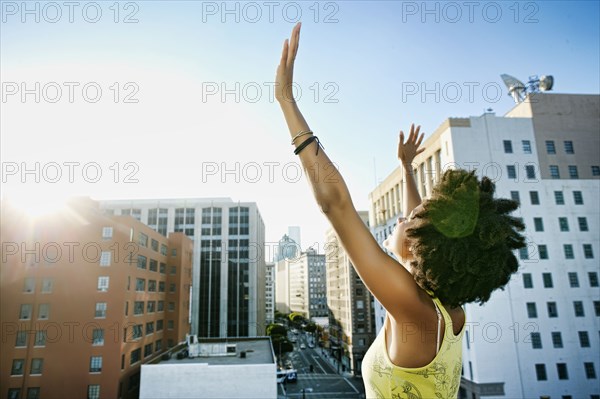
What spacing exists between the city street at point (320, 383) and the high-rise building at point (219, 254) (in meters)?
10.3

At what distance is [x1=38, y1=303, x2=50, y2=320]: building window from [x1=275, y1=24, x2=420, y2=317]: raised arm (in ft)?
118

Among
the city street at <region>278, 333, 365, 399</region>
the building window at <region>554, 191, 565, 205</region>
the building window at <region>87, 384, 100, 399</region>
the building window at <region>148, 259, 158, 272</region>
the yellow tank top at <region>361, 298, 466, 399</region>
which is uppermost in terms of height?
the building window at <region>554, 191, 565, 205</region>

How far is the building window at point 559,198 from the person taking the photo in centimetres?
3186

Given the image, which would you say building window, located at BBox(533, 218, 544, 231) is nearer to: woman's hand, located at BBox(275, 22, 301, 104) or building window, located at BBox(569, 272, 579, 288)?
building window, located at BBox(569, 272, 579, 288)

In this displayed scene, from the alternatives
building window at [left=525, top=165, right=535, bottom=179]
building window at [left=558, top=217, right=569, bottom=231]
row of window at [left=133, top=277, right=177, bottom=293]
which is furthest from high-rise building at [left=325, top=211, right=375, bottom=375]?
building window at [left=558, top=217, right=569, bottom=231]

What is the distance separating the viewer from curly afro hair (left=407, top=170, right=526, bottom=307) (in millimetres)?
1617

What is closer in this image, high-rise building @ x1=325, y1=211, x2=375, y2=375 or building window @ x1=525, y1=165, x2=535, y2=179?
building window @ x1=525, y1=165, x2=535, y2=179

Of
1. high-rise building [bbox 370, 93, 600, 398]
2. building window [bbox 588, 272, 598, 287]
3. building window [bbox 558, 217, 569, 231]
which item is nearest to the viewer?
high-rise building [bbox 370, 93, 600, 398]

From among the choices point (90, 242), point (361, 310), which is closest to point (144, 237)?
point (90, 242)

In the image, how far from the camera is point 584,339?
1149 inches

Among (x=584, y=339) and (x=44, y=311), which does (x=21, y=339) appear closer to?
(x=44, y=311)

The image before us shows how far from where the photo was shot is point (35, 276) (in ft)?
99.3

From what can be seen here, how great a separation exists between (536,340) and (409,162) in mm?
33436

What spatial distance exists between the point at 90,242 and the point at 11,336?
8952 millimetres
